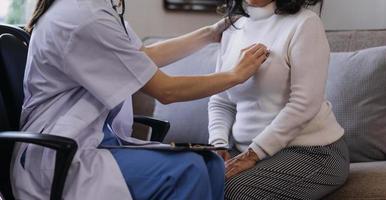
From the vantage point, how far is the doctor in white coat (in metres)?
1.29

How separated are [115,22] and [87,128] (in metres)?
0.27

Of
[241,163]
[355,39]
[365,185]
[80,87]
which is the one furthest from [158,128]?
[355,39]

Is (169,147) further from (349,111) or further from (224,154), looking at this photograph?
(349,111)

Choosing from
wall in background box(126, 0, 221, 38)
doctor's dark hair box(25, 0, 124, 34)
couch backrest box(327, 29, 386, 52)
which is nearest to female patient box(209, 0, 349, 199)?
couch backrest box(327, 29, 386, 52)

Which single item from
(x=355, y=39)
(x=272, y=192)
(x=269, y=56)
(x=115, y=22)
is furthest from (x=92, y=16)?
(x=355, y=39)

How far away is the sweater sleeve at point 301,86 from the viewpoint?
60.2 inches

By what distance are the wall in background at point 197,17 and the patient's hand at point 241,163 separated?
1197mm

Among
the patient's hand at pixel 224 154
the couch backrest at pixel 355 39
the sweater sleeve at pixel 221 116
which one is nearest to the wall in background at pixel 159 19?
the couch backrest at pixel 355 39

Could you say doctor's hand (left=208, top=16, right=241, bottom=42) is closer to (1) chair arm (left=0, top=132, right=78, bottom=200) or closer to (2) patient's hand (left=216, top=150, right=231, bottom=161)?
(2) patient's hand (left=216, top=150, right=231, bottom=161)

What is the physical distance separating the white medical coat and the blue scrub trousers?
3cm

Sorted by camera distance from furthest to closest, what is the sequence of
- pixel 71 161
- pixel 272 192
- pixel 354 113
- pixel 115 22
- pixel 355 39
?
pixel 355 39, pixel 354 113, pixel 272 192, pixel 115 22, pixel 71 161

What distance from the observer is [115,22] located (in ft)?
4.40

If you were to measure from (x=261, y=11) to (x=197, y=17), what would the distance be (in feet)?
3.66

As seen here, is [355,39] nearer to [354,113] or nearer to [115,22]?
[354,113]
